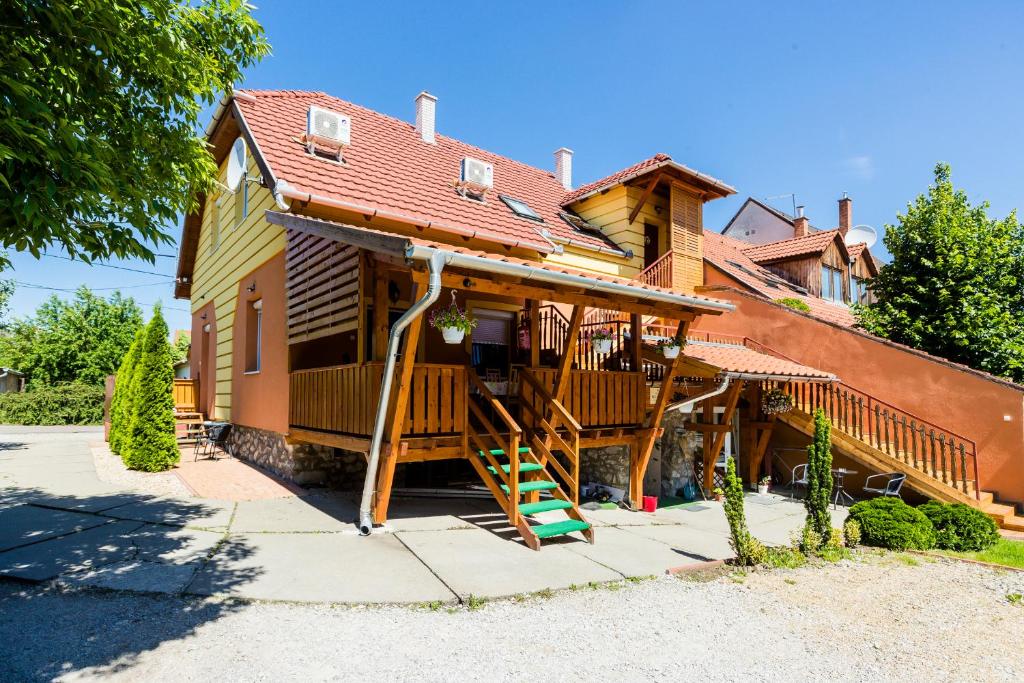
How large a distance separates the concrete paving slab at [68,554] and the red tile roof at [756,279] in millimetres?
13054

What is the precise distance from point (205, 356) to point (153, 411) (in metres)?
4.71

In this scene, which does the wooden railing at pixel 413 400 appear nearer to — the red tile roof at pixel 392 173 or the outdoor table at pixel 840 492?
the red tile roof at pixel 392 173

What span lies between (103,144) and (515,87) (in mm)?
9911

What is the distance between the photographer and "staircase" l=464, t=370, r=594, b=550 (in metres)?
6.79

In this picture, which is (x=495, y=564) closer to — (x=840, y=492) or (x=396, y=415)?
(x=396, y=415)

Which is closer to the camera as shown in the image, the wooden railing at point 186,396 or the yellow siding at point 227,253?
the yellow siding at point 227,253

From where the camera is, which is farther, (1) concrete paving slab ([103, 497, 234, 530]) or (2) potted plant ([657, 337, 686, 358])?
(2) potted plant ([657, 337, 686, 358])

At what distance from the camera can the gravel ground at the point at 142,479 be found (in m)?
8.52

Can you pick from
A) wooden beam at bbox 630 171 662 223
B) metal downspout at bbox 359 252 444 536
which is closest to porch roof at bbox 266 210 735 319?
metal downspout at bbox 359 252 444 536

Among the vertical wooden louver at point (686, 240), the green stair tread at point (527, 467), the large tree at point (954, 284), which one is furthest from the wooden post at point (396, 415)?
the large tree at point (954, 284)

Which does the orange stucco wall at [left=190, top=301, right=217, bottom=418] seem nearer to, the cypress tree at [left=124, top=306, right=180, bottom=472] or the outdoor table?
the cypress tree at [left=124, top=306, right=180, bottom=472]

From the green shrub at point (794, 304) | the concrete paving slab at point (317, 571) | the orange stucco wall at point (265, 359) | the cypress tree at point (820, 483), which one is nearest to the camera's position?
the concrete paving slab at point (317, 571)

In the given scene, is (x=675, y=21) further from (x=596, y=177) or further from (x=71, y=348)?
(x=71, y=348)

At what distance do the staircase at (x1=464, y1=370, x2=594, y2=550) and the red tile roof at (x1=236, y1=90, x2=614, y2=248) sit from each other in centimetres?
288
